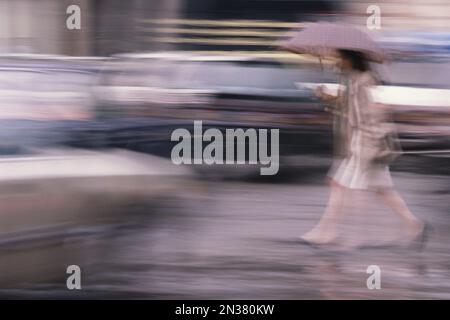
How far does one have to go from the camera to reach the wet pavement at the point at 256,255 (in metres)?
5.22

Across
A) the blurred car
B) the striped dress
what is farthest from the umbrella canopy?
the blurred car

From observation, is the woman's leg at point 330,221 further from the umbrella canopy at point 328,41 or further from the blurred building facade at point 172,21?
the blurred building facade at point 172,21

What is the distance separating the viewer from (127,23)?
520cm

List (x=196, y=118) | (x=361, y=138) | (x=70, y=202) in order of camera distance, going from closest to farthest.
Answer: (x=70, y=202), (x=196, y=118), (x=361, y=138)

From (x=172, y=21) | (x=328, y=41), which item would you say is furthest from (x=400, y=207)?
(x=172, y=21)

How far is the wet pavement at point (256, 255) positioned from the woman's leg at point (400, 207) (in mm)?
41

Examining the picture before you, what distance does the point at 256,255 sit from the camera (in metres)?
5.28

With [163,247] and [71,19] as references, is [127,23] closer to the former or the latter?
[71,19]

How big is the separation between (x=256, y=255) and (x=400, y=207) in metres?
0.82

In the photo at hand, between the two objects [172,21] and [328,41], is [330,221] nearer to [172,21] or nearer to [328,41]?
[328,41]

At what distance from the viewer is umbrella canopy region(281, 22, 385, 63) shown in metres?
5.14

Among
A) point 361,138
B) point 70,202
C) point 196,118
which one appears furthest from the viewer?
point 361,138

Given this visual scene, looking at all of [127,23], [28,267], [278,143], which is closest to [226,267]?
[278,143]

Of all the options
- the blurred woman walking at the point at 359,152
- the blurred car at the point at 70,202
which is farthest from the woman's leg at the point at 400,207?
the blurred car at the point at 70,202
